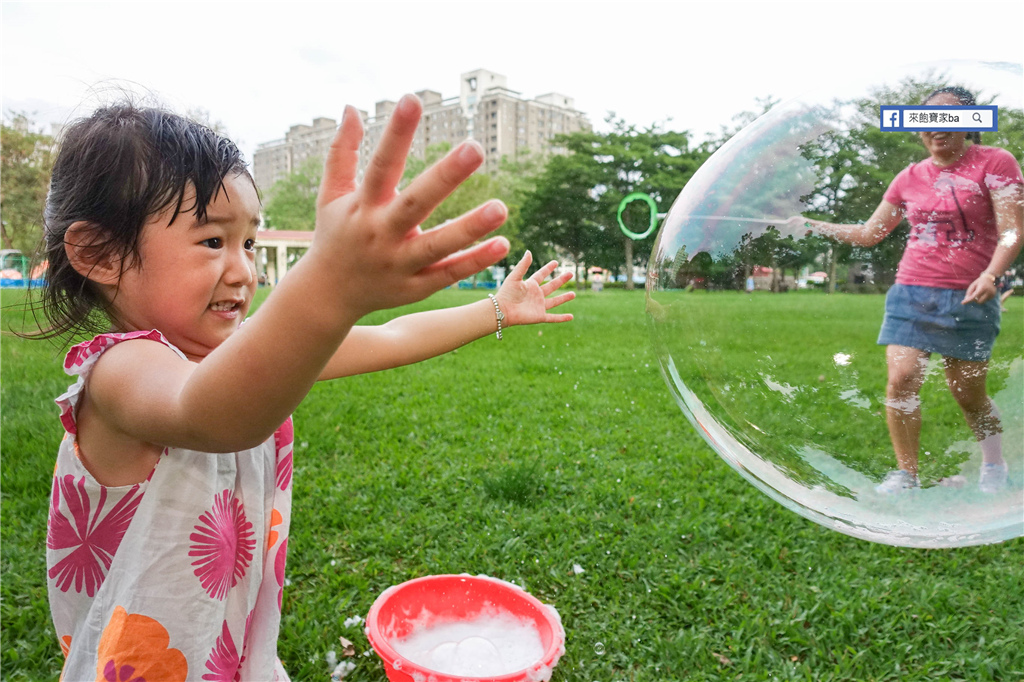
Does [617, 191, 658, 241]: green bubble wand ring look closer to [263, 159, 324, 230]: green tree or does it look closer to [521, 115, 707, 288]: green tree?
[521, 115, 707, 288]: green tree

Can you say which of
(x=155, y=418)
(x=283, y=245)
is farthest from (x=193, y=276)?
(x=283, y=245)

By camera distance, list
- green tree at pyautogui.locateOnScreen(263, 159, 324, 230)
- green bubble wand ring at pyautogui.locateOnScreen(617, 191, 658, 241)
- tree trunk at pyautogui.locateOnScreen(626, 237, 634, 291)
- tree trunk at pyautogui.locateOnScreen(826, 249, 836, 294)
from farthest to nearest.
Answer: green tree at pyautogui.locateOnScreen(263, 159, 324, 230)
tree trunk at pyautogui.locateOnScreen(626, 237, 634, 291)
green bubble wand ring at pyautogui.locateOnScreen(617, 191, 658, 241)
tree trunk at pyautogui.locateOnScreen(826, 249, 836, 294)

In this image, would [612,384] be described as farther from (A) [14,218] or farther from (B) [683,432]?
(A) [14,218]

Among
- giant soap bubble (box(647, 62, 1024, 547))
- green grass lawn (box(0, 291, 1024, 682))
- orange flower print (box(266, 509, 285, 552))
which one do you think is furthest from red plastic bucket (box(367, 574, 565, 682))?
giant soap bubble (box(647, 62, 1024, 547))

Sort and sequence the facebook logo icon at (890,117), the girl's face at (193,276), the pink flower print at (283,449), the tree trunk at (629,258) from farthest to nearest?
the tree trunk at (629,258)
the pink flower print at (283,449)
the facebook logo icon at (890,117)
the girl's face at (193,276)

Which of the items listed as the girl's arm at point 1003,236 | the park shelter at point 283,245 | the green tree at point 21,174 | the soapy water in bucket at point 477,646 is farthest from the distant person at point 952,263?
the park shelter at point 283,245

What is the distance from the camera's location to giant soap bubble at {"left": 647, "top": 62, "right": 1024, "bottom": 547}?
4.96 feet

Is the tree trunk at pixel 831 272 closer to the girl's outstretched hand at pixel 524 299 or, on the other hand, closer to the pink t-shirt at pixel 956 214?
the pink t-shirt at pixel 956 214

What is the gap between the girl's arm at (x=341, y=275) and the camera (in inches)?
30.1

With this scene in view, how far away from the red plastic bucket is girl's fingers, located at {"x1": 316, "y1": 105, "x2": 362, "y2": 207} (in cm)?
162

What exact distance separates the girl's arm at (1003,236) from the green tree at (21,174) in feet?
10.6

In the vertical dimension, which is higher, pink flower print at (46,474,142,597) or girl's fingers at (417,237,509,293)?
girl's fingers at (417,237,509,293)

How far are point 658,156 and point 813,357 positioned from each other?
965 inches

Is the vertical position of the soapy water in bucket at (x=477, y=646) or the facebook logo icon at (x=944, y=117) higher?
the facebook logo icon at (x=944, y=117)
